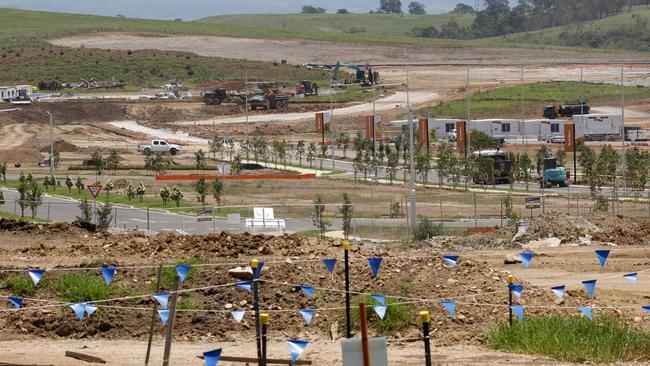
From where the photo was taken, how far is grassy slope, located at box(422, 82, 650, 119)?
108250 mm

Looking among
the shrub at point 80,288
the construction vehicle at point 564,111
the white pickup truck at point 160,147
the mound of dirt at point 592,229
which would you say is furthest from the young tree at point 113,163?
the shrub at point 80,288

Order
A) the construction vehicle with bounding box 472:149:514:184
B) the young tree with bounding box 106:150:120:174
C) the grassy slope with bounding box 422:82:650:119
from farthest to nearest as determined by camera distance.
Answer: the grassy slope with bounding box 422:82:650:119 → the young tree with bounding box 106:150:120:174 → the construction vehicle with bounding box 472:149:514:184

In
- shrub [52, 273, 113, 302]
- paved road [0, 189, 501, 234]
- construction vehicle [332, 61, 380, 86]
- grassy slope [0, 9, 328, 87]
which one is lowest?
paved road [0, 189, 501, 234]

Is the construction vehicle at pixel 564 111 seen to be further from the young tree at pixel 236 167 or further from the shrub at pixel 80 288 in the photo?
the shrub at pixel 80 288

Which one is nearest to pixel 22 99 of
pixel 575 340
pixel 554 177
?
pixel 554 177

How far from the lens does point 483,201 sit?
173 feet

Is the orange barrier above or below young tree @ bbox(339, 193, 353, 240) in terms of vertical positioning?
below

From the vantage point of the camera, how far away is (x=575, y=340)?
1933 centimetres

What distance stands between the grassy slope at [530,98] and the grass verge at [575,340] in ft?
280

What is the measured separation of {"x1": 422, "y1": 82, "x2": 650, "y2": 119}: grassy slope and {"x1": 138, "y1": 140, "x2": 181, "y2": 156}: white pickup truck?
3024 cm

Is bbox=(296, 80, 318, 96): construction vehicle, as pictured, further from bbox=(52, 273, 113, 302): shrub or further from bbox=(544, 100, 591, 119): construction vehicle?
bbox=(52, 273, 113, 302): shrub

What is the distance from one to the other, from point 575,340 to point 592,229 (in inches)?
663

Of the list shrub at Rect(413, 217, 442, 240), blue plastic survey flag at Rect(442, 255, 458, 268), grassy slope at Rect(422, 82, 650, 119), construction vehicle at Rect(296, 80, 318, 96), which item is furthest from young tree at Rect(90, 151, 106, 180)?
construction vehicle at Rect(296, 80, 318, 96)

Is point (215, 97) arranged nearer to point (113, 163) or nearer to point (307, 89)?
point (307, 89)
